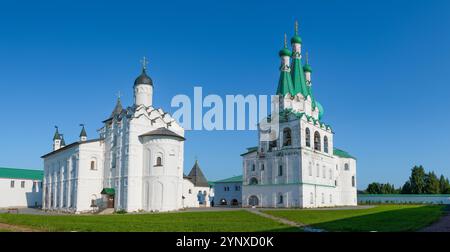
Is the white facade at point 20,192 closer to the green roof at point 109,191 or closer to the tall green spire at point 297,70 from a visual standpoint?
the green roof at point 109,191

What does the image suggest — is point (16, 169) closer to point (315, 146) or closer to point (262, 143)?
point (262, 143)

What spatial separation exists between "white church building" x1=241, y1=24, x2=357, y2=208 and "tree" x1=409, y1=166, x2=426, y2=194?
2162 cm

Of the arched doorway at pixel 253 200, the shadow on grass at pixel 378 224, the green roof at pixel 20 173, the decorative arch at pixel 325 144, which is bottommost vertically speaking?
the arched doorway at pixel 253 200

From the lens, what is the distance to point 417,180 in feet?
233

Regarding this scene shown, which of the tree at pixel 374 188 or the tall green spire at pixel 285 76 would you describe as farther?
the tree at pixel 374 188

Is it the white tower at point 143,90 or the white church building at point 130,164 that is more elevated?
the white tower at point 143,90

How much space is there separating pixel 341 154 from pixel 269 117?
1327cm

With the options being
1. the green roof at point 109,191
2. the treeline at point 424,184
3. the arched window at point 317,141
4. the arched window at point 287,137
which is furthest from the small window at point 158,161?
the treeline at point 424,184

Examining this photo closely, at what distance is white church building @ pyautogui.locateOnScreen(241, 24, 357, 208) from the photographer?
44.9 meters

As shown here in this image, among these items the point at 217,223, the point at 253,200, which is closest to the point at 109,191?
the point at 253,200

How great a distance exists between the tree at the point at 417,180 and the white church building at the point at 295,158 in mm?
21624

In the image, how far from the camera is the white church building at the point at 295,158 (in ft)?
147

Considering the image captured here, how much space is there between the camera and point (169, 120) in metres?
42.7

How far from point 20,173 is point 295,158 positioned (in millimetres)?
38042
